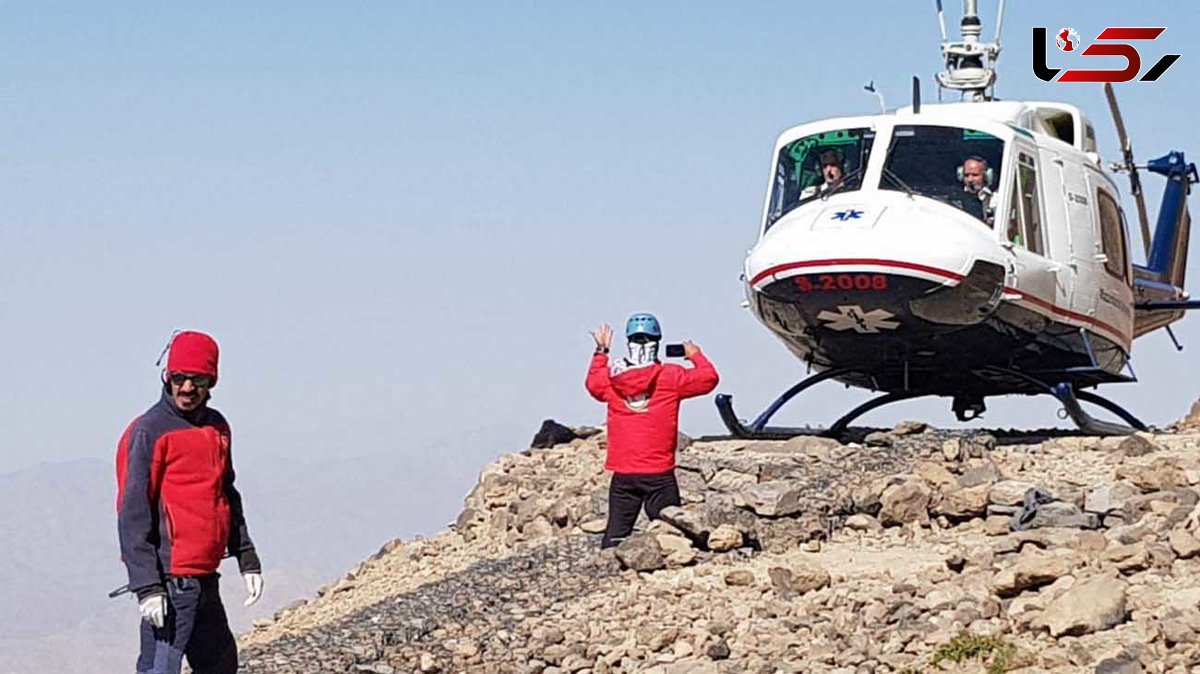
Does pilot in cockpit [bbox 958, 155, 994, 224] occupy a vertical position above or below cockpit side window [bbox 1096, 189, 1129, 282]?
above

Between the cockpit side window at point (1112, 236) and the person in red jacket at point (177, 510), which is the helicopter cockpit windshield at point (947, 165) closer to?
the cockpit side window at point (1112, 236)

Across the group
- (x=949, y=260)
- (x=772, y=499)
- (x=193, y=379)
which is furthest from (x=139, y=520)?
(x=949, y=260)

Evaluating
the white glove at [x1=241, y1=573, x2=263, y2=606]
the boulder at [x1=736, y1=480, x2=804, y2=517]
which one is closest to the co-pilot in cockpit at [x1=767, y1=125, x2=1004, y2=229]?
the boulder at [x1=736, y1=480, x2=804, y2=517]

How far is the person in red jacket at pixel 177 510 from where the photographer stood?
802 cm

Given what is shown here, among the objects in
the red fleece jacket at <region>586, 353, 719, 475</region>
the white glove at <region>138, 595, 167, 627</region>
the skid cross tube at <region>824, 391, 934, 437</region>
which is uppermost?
the white glove at <region>138, 595, 167, 627</region>

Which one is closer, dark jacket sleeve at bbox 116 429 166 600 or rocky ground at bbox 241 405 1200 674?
dark jacket sleeve at bbox 116 429 166 600

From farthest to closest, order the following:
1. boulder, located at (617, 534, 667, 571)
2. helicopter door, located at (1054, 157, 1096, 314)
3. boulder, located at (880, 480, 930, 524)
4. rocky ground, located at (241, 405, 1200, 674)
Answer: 1. helicopter door, located at (1054, 157, 1096, 314)
2. boulder, located at (880, 480, 930, 524)
3. boulder, located at (617, 534, 667, 571)
4. rocky ground, located at (241, 405, 1200, 674)

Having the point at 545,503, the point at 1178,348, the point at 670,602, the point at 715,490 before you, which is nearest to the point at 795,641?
the point at 670,602

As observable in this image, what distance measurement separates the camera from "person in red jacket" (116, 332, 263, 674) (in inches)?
316

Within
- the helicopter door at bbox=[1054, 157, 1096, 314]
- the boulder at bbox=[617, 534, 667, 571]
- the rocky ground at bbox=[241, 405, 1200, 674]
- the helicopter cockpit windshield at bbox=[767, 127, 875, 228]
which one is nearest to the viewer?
the rocky ground at bbox=[241, 405, 1200, 674]

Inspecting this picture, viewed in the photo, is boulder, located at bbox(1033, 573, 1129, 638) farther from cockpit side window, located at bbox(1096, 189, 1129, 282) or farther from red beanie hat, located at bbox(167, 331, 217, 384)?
cockpit side window, located at bbox(1096, 189, 1129, 282)

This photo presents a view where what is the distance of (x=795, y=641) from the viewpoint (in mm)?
9773

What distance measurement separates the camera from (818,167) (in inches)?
661

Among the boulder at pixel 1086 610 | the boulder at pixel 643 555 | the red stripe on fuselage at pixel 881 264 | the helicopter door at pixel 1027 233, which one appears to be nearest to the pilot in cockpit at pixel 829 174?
the red stripe on fuselage at pixel 881 264
